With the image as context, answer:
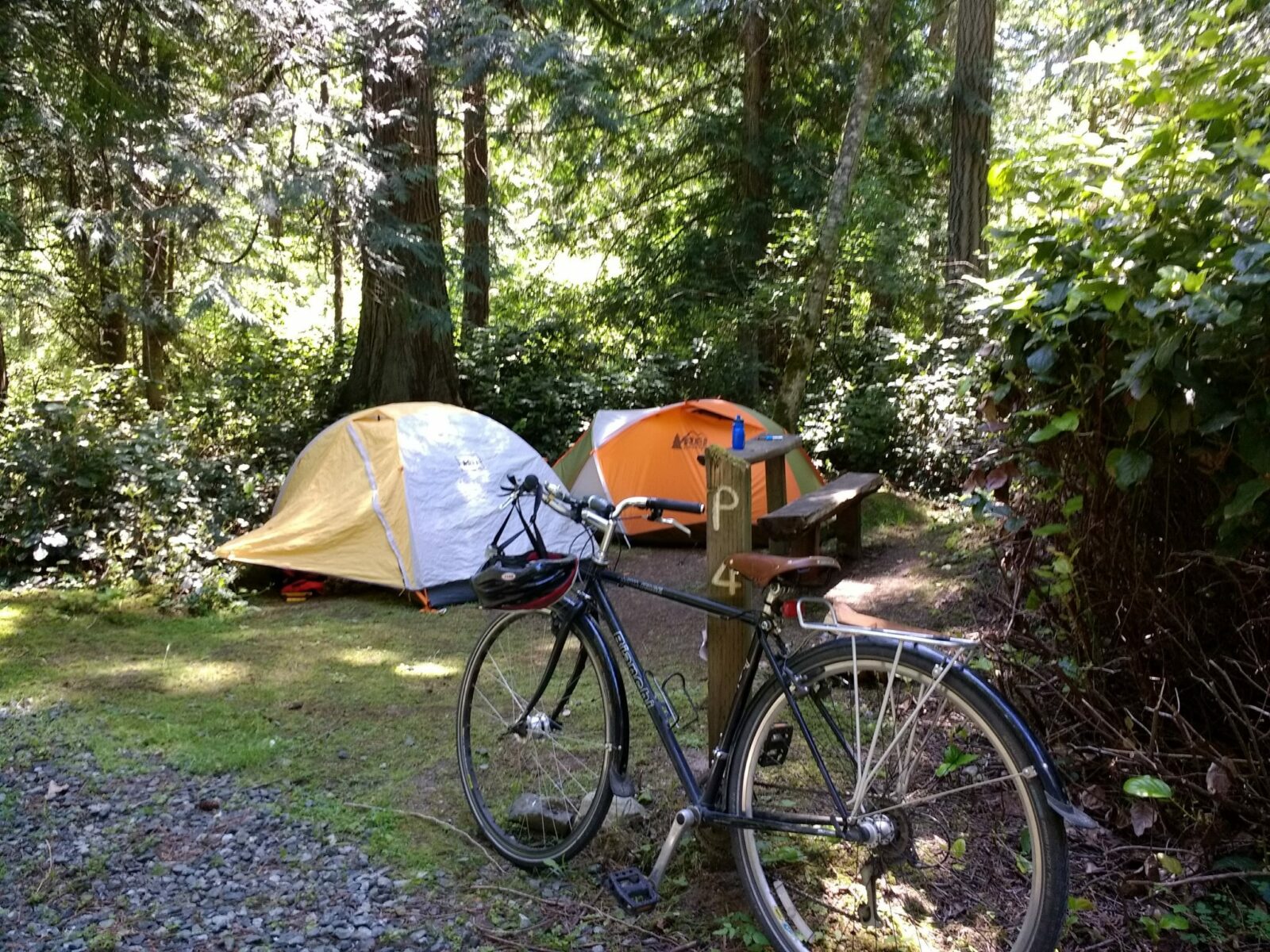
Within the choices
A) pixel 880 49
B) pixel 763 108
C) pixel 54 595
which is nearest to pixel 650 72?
pixel 763 108

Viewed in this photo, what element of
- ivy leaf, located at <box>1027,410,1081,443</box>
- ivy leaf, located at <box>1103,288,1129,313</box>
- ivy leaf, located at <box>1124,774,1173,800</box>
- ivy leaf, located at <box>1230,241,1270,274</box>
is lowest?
ivy leaf, located at <box>1124,774,1173,800</box>

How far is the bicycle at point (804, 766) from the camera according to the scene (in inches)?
79.7

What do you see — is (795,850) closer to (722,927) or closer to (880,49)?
(722,927)

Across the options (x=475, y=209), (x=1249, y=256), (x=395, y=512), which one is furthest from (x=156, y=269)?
(x=1249, y=256)

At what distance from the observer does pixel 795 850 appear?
2643 millimetres

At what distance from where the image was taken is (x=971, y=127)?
10.2m

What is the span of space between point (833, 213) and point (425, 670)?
586 centimetres

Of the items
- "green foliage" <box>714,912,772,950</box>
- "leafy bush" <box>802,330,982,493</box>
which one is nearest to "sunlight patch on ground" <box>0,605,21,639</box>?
"green foliage" <box>714,912,772,950</box>

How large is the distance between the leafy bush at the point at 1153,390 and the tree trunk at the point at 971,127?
7.23 meters

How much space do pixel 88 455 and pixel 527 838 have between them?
17.9 feet

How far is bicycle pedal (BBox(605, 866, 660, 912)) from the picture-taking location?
2.55 metres

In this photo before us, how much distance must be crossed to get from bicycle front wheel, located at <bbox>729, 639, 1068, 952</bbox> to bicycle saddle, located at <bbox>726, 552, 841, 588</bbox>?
0.20 meters

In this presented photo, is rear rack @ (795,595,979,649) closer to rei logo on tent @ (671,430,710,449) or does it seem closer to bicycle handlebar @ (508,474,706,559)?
bicycle handlebar @ (508,474,706,559)

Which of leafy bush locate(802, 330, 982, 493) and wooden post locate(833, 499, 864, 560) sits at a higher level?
leafy bush locate(802, 330, 982, 493)
